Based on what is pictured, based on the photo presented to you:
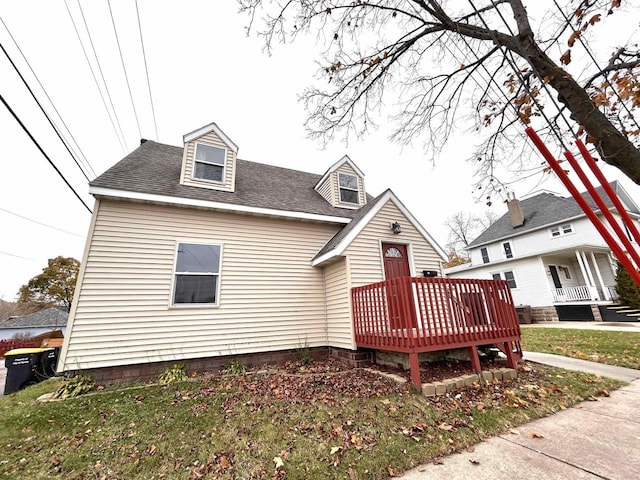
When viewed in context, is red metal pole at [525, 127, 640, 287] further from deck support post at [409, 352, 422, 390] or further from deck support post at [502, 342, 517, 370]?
deck support post at [502, 342, 517, 370]

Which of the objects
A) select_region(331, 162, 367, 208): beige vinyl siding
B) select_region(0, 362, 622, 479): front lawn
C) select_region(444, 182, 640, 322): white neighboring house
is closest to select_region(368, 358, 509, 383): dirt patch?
select_region(0, 362, 622, 479): front lawn

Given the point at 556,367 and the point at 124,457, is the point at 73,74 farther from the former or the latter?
the point at 556,367

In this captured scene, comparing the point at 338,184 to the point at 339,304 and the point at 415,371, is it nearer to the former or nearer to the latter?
the point at 339,304

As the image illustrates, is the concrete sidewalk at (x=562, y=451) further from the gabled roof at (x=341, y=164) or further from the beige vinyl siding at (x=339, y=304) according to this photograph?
the gabled roof at (x=341, y=164)

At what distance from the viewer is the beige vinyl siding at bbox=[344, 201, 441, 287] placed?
22.0 feet

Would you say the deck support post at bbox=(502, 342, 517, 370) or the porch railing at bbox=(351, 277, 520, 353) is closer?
the porch railing at bbox=(351, 277, 520, 353)

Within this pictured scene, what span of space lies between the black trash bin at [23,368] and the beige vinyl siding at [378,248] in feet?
28.8

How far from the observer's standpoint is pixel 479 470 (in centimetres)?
268

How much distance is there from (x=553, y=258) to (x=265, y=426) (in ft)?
70.8

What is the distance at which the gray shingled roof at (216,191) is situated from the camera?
6410mm

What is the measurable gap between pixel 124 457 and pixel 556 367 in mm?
7807

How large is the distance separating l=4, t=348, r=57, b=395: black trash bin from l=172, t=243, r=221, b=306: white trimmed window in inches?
186

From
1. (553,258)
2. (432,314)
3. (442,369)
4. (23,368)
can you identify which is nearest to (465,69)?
(432,314)

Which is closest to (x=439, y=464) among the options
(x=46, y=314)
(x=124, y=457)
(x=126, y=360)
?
(x=124, y=457)
